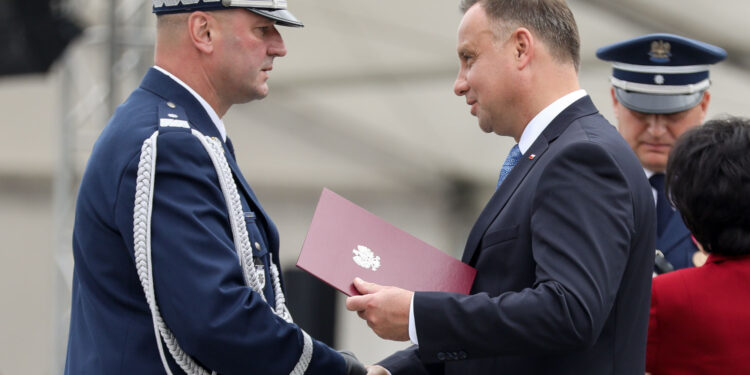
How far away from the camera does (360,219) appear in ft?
6.11

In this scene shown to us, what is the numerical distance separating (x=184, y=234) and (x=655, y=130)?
1.49m

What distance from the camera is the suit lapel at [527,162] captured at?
5.98ft

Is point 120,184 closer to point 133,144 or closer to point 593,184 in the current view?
point 133,144

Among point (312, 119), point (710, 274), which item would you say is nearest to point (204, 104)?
point (710, 274)

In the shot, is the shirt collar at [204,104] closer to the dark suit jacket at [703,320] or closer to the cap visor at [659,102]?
the dark suit jacket at [703,320]

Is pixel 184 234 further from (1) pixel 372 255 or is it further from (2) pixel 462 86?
(2) pixel 462 86

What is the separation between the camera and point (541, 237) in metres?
1.65

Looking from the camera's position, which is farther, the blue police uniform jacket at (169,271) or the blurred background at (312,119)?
the blurred background at (312,119)

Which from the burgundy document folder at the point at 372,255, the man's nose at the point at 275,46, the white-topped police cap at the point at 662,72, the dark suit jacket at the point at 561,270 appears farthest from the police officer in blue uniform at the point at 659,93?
the man's nose at the point at 275,46

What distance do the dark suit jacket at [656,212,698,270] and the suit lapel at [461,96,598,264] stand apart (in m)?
0.83

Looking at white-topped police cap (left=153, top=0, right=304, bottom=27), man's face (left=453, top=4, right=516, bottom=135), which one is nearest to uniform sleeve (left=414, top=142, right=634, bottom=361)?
man's face (left=453, top=4, right=516, bottom=135)

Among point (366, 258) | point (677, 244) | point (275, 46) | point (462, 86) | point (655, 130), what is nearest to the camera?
point (366, 258)

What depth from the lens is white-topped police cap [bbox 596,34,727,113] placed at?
2.70m

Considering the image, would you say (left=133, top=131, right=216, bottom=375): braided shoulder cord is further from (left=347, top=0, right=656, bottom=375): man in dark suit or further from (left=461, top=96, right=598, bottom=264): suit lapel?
(left=461, top=96, right=598, bottom=264): suit lapel
